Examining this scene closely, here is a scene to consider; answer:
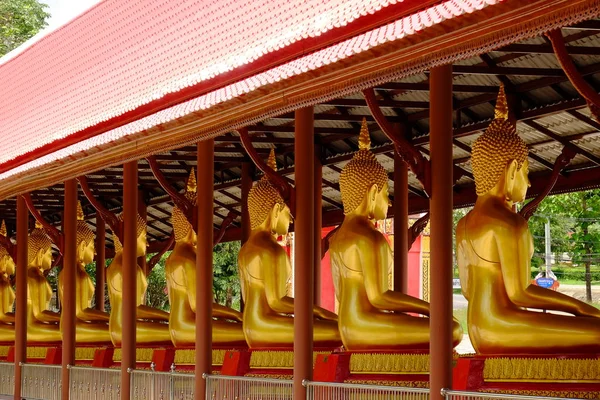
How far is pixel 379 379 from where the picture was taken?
890cm

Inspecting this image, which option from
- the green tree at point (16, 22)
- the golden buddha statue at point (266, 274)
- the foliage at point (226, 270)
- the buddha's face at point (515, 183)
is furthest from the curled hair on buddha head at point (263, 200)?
the green tree at point (16, 22)

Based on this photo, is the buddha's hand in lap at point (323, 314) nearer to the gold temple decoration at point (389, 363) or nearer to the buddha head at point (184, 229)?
the gold temple decoration at point (389, 363)

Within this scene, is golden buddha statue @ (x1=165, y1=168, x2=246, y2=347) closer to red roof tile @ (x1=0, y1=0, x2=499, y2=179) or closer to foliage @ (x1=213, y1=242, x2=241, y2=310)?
red roof tile @ (x1=0, y1=0, x2=499, y2=179)

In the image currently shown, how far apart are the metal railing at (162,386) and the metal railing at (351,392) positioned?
1.95m

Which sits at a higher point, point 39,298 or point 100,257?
point 100,257

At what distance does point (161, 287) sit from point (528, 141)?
22.7 metres

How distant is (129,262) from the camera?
1184 cm

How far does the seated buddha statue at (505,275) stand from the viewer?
768 cm

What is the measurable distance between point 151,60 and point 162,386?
307 cm

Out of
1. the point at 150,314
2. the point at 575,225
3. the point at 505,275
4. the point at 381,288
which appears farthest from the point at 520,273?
the point at 575,225

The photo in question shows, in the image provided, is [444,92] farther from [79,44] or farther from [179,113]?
[79,44]

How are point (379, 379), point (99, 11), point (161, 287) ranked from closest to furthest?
point (379, 379) → point (99, 11) → point (161, 287)

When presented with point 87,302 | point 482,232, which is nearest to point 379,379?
point 482,232

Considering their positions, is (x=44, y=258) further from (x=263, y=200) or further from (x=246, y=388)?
(x=246, y=388)
